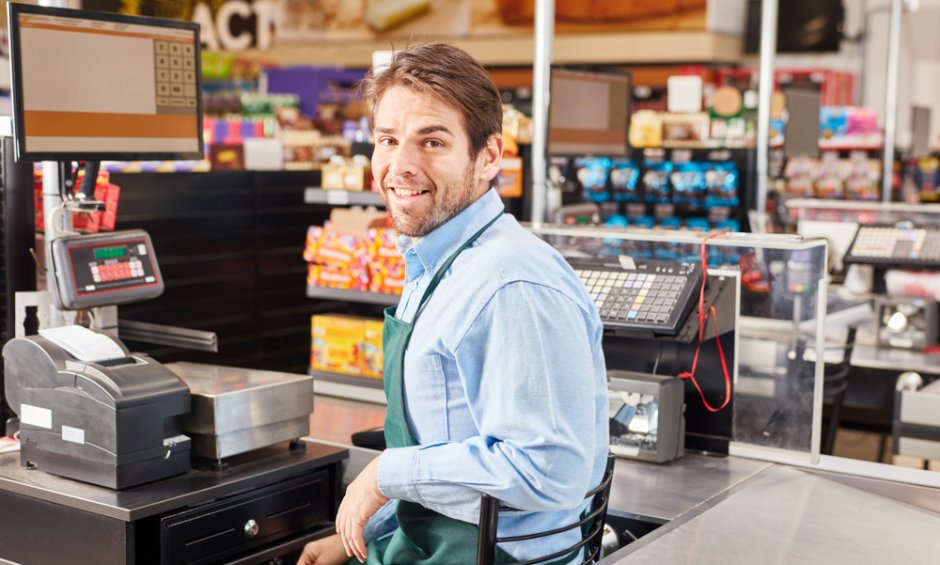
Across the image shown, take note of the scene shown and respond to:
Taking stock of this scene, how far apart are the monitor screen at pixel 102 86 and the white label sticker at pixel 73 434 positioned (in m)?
0.60

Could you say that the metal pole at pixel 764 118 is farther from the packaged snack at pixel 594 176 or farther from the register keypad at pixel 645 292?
the register keypad at pixel 645 292

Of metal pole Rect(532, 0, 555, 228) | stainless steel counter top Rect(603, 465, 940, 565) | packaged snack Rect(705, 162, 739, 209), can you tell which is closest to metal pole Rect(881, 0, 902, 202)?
packaged snack Rect(705, 162, 739, 209)

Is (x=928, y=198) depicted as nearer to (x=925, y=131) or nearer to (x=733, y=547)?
(x=925, y=131)

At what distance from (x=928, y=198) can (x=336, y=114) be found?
672 cm

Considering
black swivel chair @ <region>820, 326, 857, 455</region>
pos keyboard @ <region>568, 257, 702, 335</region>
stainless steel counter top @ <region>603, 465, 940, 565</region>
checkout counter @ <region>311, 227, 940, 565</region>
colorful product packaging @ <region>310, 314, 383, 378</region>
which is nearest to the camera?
stainless steel counter top @ <region>603, 465, 940, 565</region>

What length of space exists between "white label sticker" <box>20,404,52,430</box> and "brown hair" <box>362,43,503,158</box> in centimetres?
109

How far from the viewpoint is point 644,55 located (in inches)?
514

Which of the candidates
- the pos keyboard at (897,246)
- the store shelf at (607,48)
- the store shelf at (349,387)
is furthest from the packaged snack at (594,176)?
the store shelf at (607,48)

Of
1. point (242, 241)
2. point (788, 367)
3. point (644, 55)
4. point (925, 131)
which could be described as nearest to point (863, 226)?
point (788, 367)

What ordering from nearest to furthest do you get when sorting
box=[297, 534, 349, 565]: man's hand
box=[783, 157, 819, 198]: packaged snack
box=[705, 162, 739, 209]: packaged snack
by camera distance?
box=[297, 534, 349, 565]: man's hand
box=[705, 162, 739, 209]: packaged snack
box=[783, 157, 819, 198]: packaged snack

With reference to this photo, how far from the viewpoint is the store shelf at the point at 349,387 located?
3.69 m

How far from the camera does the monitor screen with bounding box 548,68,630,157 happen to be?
4184 millimetres

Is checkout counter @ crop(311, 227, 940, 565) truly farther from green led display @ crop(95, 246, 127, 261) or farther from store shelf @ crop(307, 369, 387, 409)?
green led display @ crop(95, 246, 127, 261)

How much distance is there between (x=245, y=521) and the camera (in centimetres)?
254
